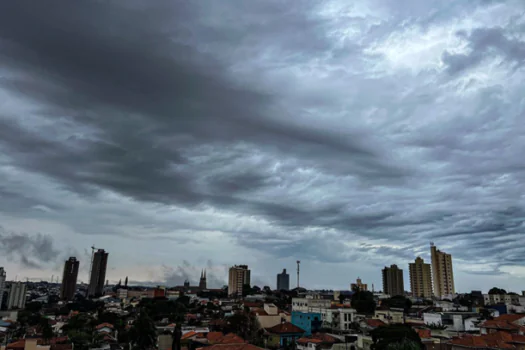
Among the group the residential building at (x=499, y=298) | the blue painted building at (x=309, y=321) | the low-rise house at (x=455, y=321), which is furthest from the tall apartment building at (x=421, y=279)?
the low-rise house at (x=455, y=321)

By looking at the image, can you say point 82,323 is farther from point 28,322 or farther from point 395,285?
point 395,285

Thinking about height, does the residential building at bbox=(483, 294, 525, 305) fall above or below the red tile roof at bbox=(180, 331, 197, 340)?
above

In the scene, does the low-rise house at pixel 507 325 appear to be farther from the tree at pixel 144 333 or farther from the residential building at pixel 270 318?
the tree at pixel 144 333

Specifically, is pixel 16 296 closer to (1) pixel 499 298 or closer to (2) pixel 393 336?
(2) pixel 393 336

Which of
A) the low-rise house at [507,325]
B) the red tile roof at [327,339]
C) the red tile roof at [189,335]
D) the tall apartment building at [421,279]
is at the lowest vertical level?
the red tile roof at [189,335]

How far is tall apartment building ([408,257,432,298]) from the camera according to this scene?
18300 centimetres

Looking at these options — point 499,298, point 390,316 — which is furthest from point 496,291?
point 390,316

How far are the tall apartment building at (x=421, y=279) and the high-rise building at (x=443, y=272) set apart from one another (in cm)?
1084

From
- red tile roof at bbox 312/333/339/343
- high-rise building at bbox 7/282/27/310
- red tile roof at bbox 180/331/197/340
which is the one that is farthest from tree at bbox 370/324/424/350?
high-rise building at bbox 7/282/27/310

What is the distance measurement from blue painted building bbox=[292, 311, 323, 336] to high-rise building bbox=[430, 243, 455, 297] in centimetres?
10757

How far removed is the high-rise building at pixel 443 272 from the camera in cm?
17025

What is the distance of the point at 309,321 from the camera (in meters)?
78.2

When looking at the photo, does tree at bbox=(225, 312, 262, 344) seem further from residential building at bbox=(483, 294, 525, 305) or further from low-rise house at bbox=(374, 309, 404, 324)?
residential building at bbox=(483, 294, 525, 305)

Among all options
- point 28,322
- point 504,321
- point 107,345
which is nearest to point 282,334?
point 107,345
